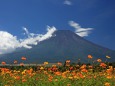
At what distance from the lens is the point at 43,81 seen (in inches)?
503

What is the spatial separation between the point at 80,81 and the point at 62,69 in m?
14.3

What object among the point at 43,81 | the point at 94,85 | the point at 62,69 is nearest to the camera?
the point at 94,85

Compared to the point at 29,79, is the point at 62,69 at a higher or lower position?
higher

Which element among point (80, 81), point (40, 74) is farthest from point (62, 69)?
point (80, 81)

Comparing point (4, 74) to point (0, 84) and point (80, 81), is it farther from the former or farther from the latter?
point (80, 81)

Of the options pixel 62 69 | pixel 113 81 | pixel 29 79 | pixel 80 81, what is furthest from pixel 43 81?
pixel 62 69

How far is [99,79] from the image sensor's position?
12.9 metres

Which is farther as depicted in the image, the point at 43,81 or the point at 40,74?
the point at 40,74

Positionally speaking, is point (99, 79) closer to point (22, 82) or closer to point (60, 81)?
A: point (60, 81)

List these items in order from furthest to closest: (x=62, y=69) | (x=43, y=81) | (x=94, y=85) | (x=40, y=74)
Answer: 1. (x=62, y=69)
2. (x=40, y=74)
3. (x=43, y=81)
4. (x=94, y=85)

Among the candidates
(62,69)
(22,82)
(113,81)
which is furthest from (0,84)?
(62,69)

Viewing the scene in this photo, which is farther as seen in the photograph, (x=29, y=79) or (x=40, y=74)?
(x=40, y=74)

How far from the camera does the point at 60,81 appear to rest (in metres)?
13.0

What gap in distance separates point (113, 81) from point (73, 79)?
2066 millimetres
